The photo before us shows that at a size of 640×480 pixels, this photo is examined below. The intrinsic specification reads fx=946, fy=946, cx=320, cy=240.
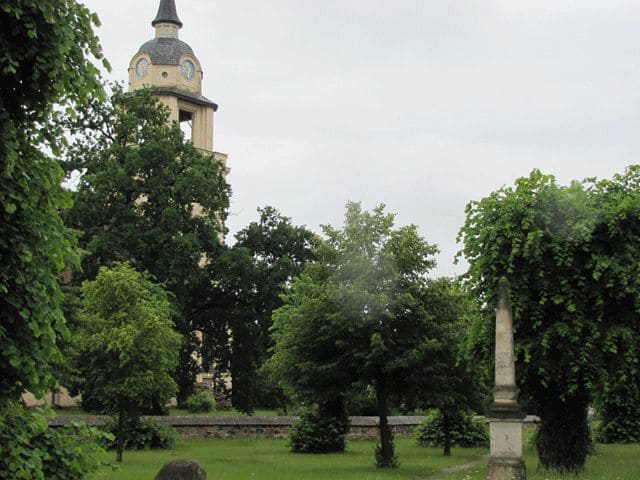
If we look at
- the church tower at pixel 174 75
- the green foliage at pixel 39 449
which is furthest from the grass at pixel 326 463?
the church tower at pixel 174 75

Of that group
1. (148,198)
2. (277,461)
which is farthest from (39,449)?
(148,198)

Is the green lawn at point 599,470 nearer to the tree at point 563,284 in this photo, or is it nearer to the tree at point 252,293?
the tree at point 563,284

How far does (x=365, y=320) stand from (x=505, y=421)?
1023 cm

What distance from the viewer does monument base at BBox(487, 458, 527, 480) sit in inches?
650

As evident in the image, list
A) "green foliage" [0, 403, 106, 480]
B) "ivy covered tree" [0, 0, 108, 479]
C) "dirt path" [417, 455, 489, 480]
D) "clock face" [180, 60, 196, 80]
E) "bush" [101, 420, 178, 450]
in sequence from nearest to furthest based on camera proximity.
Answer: "green foliage" [0, 403, 106, 480]
"ivy covered tree" [0, 0, 108, 479]
"dirt path" [417, 455, 489, 480]
"bush" [101, 420, 178, 450]
"clock face" [180, 60, 196, 80]

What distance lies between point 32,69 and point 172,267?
3269cm

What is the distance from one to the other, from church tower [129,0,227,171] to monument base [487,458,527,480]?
1701 inches

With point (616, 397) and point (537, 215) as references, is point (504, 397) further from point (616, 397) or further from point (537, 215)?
point (616, 397)

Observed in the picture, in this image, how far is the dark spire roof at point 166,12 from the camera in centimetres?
6128

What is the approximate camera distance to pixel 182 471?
16.7m

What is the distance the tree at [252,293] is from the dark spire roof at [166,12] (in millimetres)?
19639

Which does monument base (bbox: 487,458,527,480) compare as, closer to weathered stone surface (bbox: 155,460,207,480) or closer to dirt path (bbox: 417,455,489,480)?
weathered stone surface (bbox: 155,460,207,480)

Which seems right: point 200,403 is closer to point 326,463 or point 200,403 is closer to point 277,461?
point 277,461

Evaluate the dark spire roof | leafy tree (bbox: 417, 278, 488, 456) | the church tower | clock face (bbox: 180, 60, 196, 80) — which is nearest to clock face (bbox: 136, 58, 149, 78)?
the church tower
